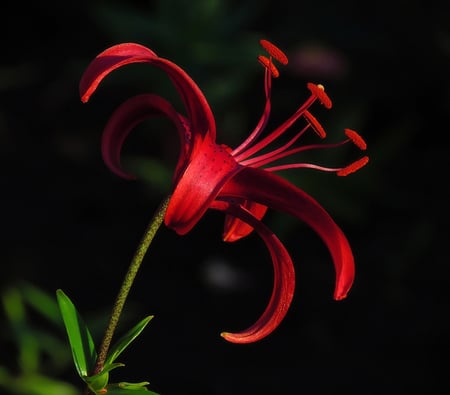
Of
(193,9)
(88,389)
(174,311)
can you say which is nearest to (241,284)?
(174,311)

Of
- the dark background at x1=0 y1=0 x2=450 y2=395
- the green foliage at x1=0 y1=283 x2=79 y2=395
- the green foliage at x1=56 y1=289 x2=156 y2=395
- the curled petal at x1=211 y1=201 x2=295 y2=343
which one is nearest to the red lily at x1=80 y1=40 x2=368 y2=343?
the curled petal at x1=211 y1=201 x2=295 y2=343

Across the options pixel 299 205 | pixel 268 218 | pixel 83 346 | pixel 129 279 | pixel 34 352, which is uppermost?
pixel 299 205

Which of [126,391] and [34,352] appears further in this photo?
[34,352]

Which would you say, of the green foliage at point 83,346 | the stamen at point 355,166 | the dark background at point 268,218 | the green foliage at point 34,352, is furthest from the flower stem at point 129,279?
the dark background at point 268,218

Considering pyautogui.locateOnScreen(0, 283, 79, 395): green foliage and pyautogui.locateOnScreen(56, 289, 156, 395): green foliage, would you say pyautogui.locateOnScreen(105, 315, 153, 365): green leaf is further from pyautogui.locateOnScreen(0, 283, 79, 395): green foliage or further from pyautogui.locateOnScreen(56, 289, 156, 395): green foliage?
pyautogui.locateOnScreen(0, 283, 79, 395): green foliage

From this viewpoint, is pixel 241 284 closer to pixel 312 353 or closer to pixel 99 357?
pixel 312 353

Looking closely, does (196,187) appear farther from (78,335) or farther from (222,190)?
(78,335)

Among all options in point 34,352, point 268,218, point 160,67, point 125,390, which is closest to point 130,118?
point 160,67
